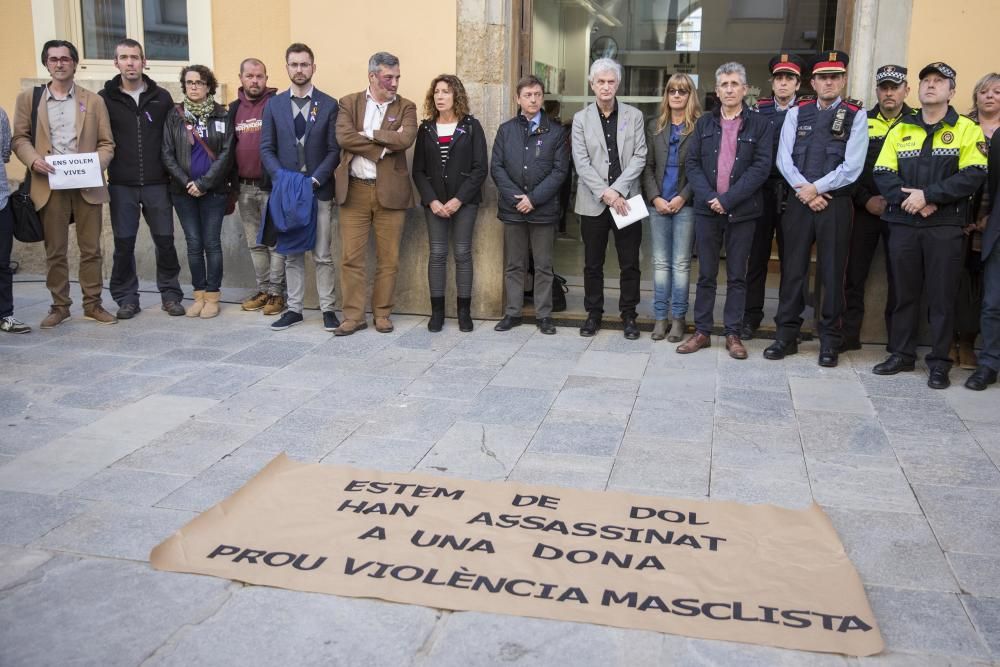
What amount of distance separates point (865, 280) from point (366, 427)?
3.88 meters

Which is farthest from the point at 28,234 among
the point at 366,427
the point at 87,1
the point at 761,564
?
the point at 761,564

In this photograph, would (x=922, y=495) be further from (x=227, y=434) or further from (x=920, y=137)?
(x=227, y=434)

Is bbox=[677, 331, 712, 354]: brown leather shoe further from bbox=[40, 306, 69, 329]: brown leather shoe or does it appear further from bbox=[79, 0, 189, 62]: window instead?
bbox=[79, 0, 189, 62]: window

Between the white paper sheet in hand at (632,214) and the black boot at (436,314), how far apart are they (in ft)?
4.84

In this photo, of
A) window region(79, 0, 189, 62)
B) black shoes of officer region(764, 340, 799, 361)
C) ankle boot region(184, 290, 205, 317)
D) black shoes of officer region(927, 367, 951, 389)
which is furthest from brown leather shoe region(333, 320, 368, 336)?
black shoes of officer region(927, 367, 951, 389)

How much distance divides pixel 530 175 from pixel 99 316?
11.2 ft

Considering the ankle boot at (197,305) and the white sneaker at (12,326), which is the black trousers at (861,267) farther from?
the white sneaker at (12,326)

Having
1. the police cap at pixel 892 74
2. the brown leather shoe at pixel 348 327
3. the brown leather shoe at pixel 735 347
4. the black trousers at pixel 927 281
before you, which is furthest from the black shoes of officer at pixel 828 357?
the brown leather shoe at pixel 348 327

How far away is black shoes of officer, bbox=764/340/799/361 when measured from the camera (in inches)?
266

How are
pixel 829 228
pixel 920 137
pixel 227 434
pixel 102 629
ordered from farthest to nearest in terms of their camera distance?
1. pixel 829 228
2. pixel 920 137
3. pixel 227 434
4. pixel 102 629

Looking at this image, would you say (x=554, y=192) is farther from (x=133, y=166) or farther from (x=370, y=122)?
(x=133, y=166)

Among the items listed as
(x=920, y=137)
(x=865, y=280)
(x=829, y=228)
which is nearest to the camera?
(x=920, y=137)

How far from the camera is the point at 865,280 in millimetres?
7086

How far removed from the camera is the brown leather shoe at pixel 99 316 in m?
7.54
